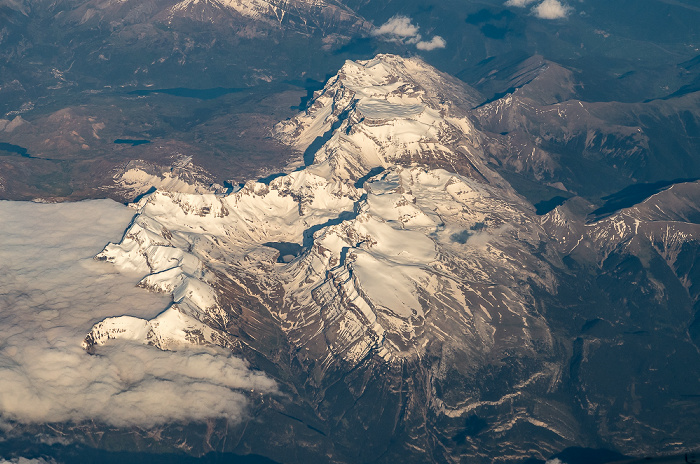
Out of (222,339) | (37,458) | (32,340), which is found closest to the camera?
(37,458)

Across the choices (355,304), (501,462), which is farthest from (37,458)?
(501,462)

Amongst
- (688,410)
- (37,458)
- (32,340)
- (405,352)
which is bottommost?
(688,410)

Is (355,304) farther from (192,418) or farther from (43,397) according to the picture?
(43,397)

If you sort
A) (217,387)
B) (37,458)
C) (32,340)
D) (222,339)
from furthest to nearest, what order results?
(222,339), (217,387), (32,340), (37,458)

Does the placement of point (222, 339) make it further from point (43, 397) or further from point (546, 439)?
point (546, 439)

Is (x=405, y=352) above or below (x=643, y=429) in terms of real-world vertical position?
above

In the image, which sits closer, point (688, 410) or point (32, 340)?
point (32, 340)

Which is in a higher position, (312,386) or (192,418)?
(192,418)

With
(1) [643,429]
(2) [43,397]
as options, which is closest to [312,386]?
(2) [43,397]

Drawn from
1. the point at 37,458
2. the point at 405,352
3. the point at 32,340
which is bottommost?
the point at 405,352
